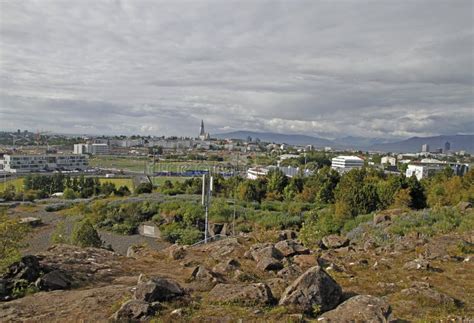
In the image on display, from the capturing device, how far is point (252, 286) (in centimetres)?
651

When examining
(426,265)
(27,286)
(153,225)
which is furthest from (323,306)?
(153,225)

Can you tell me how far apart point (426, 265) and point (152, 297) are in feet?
22.6

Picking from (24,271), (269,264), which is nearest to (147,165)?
(269,264)

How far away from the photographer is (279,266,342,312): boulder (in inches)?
237

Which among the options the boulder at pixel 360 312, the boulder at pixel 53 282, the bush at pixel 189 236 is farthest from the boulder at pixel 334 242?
the bush at pixel 189 236

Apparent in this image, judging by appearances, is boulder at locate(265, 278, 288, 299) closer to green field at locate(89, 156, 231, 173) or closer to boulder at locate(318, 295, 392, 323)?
boulder at locate(318, 295, 392, 323)

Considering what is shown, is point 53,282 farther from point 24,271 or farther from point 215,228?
point 215,228

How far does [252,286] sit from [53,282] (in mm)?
3942

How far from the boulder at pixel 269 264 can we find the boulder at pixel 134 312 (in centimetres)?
357

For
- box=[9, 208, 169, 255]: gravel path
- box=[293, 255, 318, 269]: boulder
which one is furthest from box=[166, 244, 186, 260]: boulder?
box=[9, 208, 169, 255]: gravel path

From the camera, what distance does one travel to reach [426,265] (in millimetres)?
9297

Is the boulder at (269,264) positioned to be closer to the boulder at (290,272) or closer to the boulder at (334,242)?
the boulder at (290,272)

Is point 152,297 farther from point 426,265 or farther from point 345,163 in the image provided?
point 345,163

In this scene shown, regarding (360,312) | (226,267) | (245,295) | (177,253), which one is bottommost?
(177,253)
